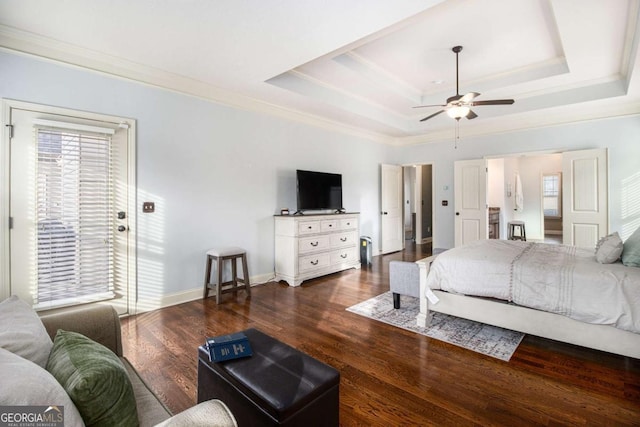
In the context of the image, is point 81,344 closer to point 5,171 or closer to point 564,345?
point 5,171

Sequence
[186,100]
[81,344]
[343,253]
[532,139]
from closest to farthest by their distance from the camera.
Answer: [81,344] < [186,100] < [343,253] < [532,139]

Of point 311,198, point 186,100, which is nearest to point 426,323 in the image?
point 311,198

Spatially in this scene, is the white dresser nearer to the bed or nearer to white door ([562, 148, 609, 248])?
the bed

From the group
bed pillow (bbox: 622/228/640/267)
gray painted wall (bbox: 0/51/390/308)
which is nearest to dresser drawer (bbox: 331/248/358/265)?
gray painted wall (bbox: 0/51/390/308)

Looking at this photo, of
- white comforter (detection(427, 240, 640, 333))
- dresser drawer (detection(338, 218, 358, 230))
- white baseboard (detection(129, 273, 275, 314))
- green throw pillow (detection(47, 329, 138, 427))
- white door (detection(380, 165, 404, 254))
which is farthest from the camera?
white door (detection(380, 165, 404, 254))

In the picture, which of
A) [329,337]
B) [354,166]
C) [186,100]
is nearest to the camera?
[329,337]

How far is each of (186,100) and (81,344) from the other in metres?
3.37

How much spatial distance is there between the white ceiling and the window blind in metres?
0.83

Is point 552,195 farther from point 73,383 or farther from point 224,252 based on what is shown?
point 73,383

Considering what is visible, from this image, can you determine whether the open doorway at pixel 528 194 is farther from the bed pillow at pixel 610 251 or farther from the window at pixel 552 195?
the bed pillow at pixel 610 251

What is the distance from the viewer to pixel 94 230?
3.08 metres

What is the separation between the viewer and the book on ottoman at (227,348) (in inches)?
56.1

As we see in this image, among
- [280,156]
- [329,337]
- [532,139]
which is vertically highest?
[532,139]

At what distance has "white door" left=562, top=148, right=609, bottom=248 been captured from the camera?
4.79 m
